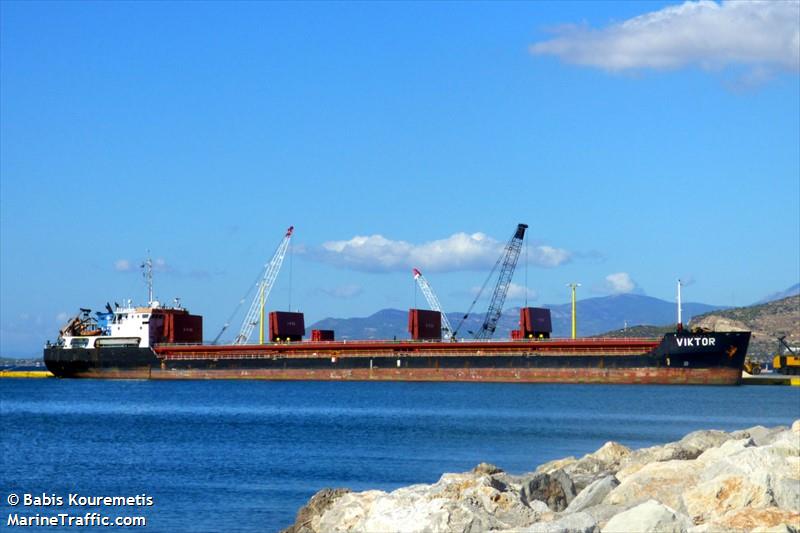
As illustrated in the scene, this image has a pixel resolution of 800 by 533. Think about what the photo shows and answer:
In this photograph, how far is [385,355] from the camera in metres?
72.7

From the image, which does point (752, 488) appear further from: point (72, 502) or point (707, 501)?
point (72, 502)

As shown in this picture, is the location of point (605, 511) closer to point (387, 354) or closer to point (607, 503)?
point (607, 503)

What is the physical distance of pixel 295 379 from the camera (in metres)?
76.2

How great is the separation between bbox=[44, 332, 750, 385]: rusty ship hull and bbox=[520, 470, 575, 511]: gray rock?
50082 mm

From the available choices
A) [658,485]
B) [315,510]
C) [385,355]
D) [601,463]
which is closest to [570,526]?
[658,485]

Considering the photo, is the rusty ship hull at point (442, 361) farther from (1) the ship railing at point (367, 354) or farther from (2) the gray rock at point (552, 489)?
(2) the gray rock at point (552, 489)

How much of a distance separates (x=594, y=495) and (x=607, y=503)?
16.9 inches

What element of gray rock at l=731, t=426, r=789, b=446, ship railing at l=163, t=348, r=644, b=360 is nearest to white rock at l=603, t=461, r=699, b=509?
gray rock at l=731, t=426, r=789, b=446

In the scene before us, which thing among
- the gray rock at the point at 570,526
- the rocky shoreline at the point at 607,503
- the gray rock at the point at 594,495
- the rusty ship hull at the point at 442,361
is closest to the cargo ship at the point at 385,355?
the rusty ship hull at the point at 442,361

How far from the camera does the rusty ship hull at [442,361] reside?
64.6 metres

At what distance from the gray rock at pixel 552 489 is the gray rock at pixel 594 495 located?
32.9 inches

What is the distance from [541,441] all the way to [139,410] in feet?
75.7

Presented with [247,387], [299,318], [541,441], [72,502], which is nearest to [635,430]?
[541,441]

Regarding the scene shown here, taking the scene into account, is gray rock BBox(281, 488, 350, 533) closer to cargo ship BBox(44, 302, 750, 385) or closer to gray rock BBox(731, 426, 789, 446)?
gray rock BBox(731, 426, 789, 446)
